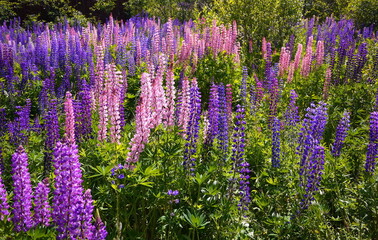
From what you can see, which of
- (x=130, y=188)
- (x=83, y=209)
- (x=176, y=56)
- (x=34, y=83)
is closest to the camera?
(x=83, y=209)

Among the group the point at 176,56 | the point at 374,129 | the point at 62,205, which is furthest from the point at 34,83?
the point at 374,129

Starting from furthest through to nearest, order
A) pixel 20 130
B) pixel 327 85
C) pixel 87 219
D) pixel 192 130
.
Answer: pixel 327 85
pixel 20 130
pixel 192 130
pixel 87 219

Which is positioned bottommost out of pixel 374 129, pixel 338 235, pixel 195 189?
pixel 338 235

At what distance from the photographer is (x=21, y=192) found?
278 centimetres

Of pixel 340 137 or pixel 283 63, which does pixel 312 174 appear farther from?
pixel 283 63

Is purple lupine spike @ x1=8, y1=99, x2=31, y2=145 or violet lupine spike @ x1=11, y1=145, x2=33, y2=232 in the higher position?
violet lupine spike @ x1=11, y1=145, x2=33, y2=232

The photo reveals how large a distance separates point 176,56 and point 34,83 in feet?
11.1

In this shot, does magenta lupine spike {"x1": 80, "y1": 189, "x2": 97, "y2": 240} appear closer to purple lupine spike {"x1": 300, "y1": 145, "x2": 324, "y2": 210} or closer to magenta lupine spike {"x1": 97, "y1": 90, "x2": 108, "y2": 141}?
magenta lupine spike {"x1": 97, "y1": 90, "x2": 108, "y2": 141}

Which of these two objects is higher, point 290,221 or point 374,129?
point 374,129

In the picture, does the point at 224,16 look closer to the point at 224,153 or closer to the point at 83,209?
the point at 224,153

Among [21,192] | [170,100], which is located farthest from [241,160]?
[21,192]

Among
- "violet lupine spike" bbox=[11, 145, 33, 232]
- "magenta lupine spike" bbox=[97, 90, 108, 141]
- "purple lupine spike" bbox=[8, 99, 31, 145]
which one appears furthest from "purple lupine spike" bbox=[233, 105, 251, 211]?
"purple lupine spike" bbox=[8, 99, 31, 145]

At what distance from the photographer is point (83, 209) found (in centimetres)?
243

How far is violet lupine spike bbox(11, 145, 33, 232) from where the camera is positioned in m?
2.74
